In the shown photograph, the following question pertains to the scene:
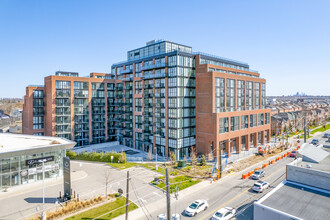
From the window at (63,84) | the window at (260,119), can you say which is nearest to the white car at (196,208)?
the window at (260,119)

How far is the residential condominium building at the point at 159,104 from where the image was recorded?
5206 cm

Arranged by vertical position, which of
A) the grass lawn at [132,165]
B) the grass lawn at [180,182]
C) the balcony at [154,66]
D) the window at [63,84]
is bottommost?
the grass lawn at [180,182]

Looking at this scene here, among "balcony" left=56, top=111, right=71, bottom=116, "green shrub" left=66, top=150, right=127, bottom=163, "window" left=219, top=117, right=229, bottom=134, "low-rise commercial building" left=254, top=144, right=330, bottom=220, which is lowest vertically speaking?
"green shrub" left=66, top=150, right=127, bottom=163

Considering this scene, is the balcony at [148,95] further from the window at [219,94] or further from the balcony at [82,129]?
the balcony at [82,129]

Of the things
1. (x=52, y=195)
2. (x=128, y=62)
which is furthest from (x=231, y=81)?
(x=52, y=195)

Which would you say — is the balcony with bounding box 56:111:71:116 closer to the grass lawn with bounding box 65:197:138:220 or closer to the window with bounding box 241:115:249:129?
the grass lawn with bounding box 65:197:138:220

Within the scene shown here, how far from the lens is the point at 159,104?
5550 centimetres

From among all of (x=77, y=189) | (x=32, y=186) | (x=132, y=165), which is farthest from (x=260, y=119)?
(x=32, y=186)

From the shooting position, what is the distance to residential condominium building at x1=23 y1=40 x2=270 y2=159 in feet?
171

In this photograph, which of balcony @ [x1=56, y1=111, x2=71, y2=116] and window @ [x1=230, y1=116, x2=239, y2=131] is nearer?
window @ [x1=230, y1=116, x2=239, y2=131]

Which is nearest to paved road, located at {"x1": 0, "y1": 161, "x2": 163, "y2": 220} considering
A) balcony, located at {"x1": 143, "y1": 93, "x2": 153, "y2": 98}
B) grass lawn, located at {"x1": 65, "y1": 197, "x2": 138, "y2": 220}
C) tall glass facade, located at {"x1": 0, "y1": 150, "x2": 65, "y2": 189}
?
tall glass facade, located at {"x1": 0, "y1": 150, "x2": 65, "y2": 189}

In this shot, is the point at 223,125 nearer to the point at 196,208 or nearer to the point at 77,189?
the point at 196,208

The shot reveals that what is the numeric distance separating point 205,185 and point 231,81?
30.7 meters

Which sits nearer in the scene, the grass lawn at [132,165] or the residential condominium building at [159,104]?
the grass lawn at [132,165]
